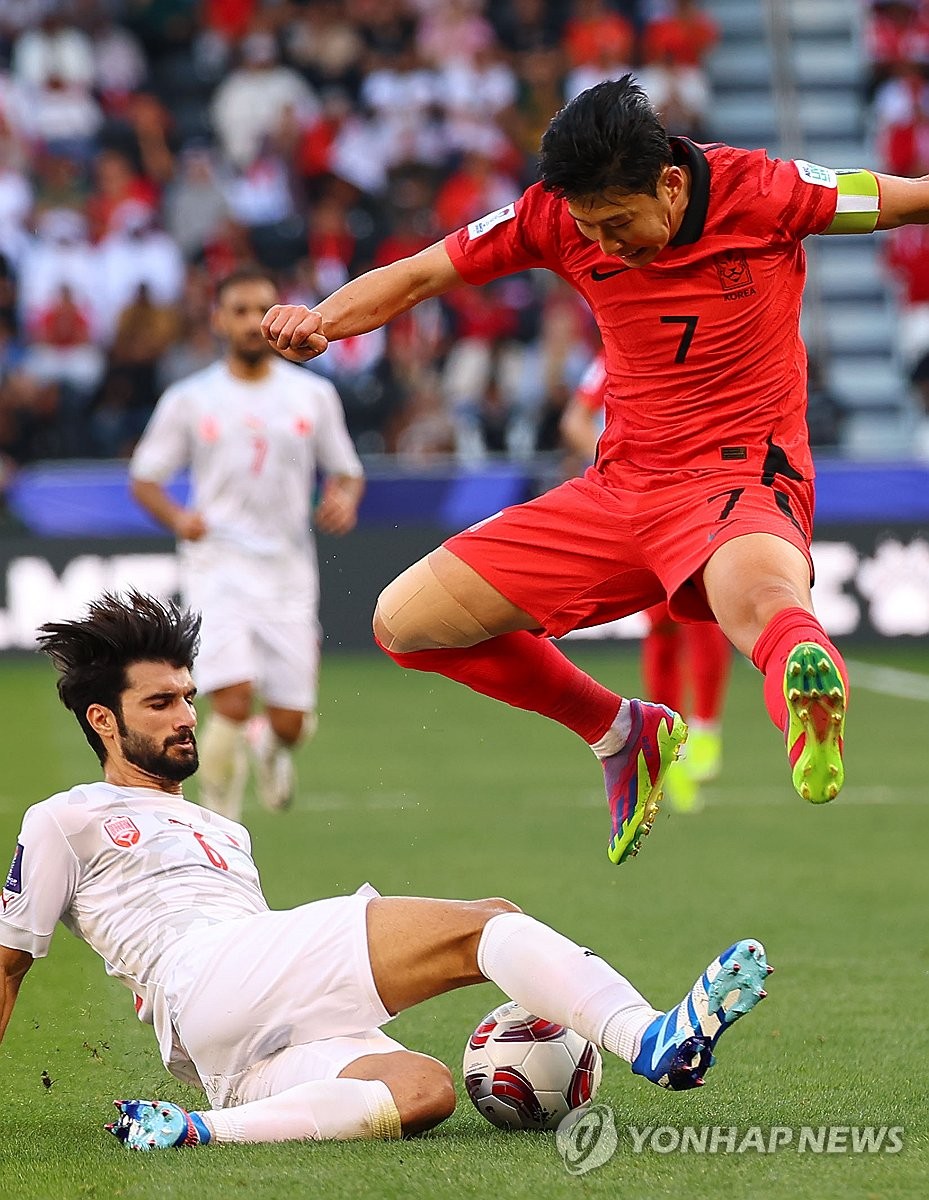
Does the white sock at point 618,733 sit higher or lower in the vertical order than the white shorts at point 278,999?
higher

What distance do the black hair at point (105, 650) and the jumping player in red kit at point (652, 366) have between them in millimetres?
816

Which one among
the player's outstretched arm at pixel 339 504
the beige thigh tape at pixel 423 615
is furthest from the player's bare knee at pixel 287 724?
the beige thigh tape at pixel 423 615

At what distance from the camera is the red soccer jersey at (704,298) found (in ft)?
17.1

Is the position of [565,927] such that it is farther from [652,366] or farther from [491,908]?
[491,908]

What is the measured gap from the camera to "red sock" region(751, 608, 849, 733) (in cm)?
455

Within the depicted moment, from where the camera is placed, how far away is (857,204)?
5.16 meters

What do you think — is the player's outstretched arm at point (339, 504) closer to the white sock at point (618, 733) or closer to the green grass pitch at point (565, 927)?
the green grass pitch at point (565, 927)

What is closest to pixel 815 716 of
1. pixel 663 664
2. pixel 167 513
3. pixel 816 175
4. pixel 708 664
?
pixel 816 175

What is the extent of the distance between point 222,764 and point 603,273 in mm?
3974

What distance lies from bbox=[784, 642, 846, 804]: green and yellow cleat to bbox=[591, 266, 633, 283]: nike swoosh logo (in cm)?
128

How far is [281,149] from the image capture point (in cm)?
1872

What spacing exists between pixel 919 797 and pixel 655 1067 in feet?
21.6

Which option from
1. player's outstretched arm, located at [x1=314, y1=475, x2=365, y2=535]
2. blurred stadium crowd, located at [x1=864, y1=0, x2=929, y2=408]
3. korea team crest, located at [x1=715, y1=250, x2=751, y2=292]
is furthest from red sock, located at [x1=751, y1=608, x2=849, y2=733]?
blurred stadium crowd, located at [x1=864, y1=0, x2=929, y2=408]

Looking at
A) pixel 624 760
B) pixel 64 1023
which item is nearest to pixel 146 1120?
pixel 64 1023
